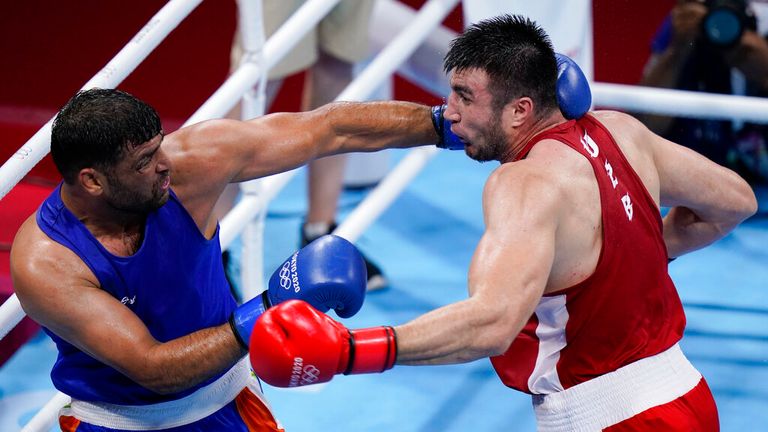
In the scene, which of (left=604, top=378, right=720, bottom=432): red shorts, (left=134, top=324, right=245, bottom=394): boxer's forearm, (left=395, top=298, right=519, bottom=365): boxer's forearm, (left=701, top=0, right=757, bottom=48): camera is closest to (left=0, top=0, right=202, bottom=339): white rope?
(left=134, top=324, right=245, bottom=394): boxer's forearm

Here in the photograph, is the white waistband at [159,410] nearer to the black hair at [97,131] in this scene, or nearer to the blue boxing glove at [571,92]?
the black hair at [97,131]

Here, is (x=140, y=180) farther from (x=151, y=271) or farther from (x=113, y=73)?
(x=113, y=73)

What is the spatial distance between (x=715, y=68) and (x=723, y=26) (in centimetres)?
36

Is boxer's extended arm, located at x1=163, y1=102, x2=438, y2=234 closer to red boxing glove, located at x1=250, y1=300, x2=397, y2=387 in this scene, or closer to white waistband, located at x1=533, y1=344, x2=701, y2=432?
red boxing glove, located at x1=250, y1=300, x2=397, y2=387

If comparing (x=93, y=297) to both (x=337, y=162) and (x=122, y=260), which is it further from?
(x=337, y=162)

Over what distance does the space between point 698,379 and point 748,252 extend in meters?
1.98

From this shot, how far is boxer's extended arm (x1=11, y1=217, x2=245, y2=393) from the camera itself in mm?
1943

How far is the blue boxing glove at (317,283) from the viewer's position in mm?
2023

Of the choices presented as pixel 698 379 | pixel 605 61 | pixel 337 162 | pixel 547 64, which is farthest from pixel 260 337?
pixel 605 61

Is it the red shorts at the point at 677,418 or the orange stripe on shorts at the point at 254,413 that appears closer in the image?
the red shorts at the point at 677,418

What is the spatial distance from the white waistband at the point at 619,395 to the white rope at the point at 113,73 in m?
1.11

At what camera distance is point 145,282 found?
82.3 inches

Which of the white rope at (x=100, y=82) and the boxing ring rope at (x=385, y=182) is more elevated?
the white rope at (x=100, y=82)

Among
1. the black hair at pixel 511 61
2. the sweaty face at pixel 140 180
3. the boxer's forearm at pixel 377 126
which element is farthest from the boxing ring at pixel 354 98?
the black hair at pixel 511 61
